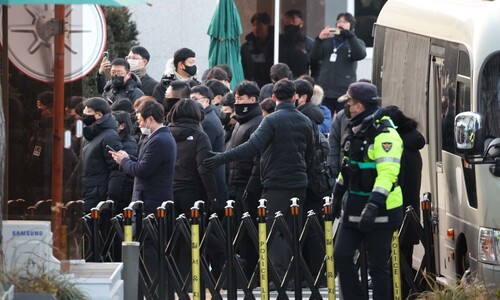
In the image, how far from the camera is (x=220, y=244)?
1416cm

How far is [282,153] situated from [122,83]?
3.86 m

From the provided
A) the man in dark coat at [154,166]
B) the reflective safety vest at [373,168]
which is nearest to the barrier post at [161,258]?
the man in dark coat at [154,166]

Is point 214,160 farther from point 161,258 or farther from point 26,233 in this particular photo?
point 26,233

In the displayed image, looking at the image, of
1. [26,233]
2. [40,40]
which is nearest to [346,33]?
[40,40]

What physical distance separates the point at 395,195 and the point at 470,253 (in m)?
0.77

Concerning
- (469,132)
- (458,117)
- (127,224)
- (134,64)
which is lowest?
(127,224)

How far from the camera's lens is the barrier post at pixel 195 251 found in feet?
43.2

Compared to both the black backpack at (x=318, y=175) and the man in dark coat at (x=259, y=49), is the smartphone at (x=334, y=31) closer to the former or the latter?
the man in dark coat at (x=259, y=49)

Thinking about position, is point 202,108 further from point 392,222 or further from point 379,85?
point 392,222

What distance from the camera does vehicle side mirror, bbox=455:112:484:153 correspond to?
11.6m

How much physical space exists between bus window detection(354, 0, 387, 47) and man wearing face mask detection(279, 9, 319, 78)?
1.02 meters

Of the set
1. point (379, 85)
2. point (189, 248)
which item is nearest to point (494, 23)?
point (189, 248)

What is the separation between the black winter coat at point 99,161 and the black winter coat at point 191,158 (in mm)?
641

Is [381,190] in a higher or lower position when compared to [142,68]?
lower
